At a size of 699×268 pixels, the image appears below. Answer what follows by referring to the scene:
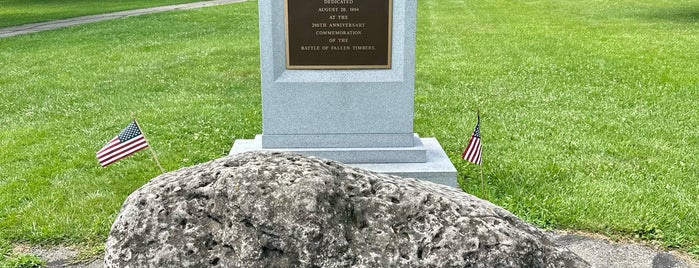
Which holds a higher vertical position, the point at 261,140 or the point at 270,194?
the point at 270,194

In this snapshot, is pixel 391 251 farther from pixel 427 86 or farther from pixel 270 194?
pixel 427 86

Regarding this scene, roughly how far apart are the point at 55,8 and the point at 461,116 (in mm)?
25263

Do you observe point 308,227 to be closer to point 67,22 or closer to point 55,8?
point 67,22

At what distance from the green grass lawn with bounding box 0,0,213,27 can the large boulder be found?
22.4m

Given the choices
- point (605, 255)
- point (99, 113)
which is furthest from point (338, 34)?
point (99, 113)

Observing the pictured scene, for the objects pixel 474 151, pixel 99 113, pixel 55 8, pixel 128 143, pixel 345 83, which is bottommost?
pixel 55 8

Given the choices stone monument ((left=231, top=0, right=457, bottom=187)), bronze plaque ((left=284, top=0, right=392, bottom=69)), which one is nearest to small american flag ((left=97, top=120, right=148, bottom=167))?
stone monument ((left=231, top=0, right=457, bottom=187))

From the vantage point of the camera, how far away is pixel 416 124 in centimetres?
884

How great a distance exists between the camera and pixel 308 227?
2855 mm

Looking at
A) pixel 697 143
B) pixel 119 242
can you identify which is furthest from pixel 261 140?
pixel 697 143

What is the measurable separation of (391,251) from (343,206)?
29 centimetres

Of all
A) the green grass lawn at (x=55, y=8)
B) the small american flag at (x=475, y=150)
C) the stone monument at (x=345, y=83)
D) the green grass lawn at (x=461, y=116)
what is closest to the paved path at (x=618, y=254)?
the green grass lawn at (x=461, y=116)

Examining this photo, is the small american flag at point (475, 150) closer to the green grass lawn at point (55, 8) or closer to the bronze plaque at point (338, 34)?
the bronze plaque at point (338, 34)

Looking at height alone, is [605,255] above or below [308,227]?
below
